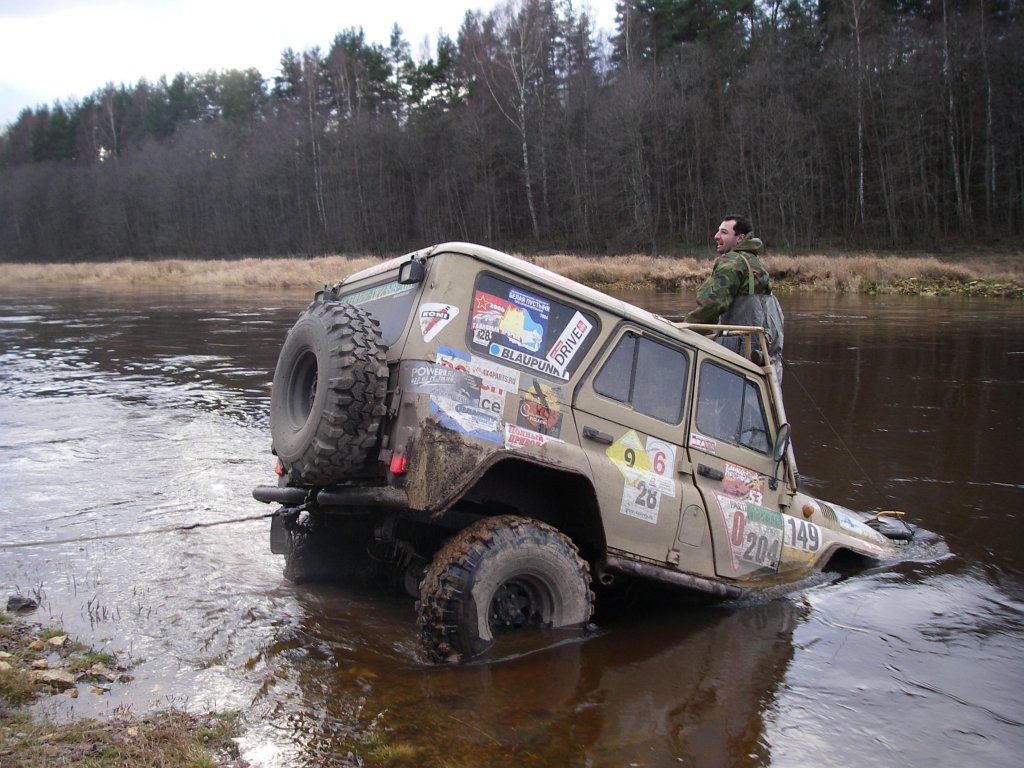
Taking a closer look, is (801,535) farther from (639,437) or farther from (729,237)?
(729,237)

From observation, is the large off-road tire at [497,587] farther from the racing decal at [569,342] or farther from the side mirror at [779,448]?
the side mirror at [779,448]

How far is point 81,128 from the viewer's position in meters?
93.4

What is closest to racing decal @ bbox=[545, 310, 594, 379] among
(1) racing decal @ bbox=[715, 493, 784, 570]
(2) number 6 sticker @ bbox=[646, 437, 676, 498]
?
(2) number 6 sticker @ bbox=[646, 437, 676, 498]

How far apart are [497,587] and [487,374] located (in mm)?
1091

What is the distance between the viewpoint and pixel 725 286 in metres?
6.33

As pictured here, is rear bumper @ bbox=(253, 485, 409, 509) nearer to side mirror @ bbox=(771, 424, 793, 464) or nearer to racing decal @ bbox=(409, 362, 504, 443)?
racing decal @ bbox=(409, 362, 504, 443)

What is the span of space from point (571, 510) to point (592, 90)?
5429 centimetres

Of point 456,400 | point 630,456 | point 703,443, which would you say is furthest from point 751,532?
point 456,400

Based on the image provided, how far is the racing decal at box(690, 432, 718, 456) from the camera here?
5223 mm

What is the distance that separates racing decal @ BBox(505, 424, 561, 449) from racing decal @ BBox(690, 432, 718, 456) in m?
1.19

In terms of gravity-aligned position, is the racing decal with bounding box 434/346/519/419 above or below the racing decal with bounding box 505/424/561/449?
above

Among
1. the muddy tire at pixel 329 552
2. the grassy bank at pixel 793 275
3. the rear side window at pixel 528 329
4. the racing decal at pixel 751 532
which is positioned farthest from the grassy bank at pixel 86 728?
the grassy bank at pixel 793 275

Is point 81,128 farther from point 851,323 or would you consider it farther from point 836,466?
point 836,466

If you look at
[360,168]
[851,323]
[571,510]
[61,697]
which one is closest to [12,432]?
[61,697]
